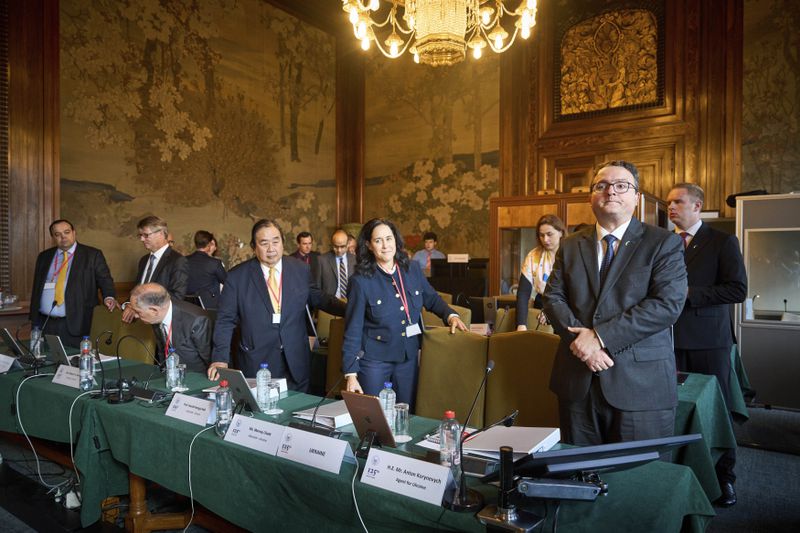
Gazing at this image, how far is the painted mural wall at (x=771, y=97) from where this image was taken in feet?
21.7

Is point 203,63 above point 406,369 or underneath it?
above

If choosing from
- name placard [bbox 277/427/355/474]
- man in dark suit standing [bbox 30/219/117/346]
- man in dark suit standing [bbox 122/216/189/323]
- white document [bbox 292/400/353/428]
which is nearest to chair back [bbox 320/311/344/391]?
white document [bbox 292/400/353/428]

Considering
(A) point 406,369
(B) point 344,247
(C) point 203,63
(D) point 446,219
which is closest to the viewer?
(A) point 406,369

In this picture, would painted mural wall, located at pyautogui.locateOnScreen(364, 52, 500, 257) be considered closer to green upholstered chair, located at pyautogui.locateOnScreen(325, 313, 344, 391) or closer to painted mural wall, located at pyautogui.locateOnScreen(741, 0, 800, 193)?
painted mural wall, located at pyautogui.locateOnScreen(741, 0, 800, 193)

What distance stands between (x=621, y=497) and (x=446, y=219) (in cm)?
829

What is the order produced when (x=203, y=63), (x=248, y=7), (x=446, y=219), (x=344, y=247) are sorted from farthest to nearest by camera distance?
(x=446, y=219)
(x=248, y=7)
(x=203, y=63)
(x=344, y=247)

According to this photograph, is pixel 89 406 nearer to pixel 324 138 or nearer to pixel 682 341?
pixel 682 341

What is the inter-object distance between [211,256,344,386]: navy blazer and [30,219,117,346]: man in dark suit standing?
2069 millimetres

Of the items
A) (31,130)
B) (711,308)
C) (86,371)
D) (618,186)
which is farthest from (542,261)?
(31,130)

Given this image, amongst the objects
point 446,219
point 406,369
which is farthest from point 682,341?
point 446,219

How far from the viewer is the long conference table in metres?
1.42

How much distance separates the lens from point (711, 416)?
265 centimetres

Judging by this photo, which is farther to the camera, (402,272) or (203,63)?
(203,63)

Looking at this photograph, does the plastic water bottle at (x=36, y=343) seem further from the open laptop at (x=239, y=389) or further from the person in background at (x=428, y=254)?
the person in background at (x=428, y=254)
